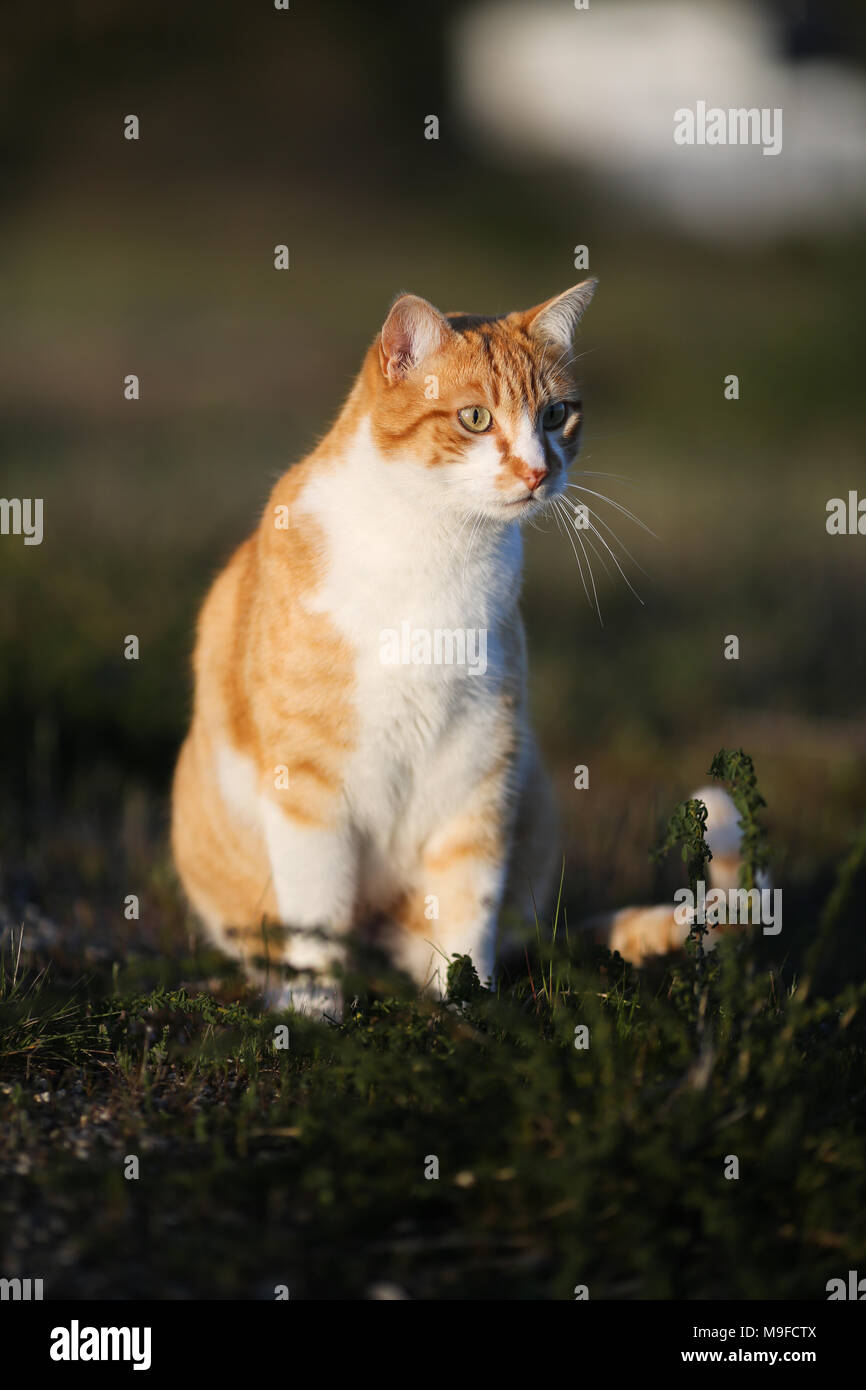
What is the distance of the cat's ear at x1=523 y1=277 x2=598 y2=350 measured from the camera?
3383 mm

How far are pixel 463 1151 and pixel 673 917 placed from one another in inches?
54.9

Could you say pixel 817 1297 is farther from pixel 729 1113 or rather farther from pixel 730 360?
pixel 730 360

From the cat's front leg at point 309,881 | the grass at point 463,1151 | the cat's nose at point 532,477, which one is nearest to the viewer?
the grass at point 463,1151

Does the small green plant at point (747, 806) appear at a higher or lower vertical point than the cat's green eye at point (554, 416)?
lower

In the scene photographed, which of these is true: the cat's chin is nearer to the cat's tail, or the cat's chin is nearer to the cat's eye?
the cat's eye

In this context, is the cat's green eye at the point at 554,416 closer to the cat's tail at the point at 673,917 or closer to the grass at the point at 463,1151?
the cat's tail at the point at 673,917

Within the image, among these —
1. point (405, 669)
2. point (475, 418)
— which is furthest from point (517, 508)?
point (405, 669)

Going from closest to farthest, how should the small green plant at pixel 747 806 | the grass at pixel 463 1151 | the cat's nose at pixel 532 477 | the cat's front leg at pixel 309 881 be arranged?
the grass at pixel 463 1151 → the small green plant at pixel 747 806 → the cat's nose at pixel 532 477 → the cat's front leg at pixel 309 881

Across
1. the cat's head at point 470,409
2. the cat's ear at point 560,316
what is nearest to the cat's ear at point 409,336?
the cat's head at point 470,409

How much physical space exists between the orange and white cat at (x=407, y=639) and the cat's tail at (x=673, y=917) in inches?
17.6

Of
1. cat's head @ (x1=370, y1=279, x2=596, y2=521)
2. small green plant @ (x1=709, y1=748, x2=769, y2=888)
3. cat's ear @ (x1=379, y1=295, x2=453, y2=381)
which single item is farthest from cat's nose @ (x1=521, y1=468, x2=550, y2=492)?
small green plant @ (x1=709, y1=748, x2=769, y2=888)

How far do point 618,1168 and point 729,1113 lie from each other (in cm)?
28

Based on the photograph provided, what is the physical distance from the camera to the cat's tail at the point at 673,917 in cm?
340

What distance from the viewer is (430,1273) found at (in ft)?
6.89
